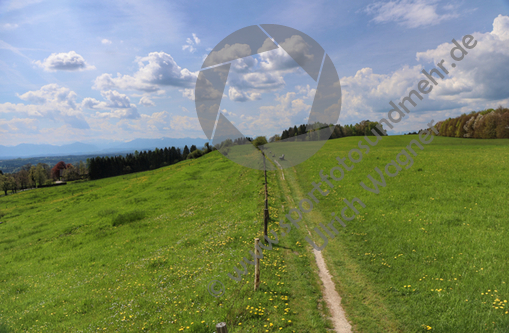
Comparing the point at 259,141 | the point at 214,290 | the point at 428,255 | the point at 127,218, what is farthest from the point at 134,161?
the point at 428,255

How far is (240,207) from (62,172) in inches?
7219

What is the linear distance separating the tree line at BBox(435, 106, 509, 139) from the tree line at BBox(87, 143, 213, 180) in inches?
4467

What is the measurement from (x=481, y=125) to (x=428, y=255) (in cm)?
9853

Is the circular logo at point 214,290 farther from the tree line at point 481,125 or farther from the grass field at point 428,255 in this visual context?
the tree line at point 481,125

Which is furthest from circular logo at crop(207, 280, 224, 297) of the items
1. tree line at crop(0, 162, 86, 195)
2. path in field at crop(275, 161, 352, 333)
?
tree line at crop(0, 162, 86, 195)

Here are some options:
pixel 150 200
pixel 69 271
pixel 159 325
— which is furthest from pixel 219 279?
pixel 150 200

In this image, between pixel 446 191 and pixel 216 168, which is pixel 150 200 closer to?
pixel 216 168

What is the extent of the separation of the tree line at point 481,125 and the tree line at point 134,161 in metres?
113

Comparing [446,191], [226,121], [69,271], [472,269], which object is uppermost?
[226,121]

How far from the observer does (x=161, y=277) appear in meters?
13.9

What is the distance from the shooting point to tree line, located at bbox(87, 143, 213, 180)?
137625mm

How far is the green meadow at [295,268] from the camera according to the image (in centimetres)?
901

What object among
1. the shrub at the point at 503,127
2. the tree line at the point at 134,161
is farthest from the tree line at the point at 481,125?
the tree line at the point at 134,161

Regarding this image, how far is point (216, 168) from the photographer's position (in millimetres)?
59344
